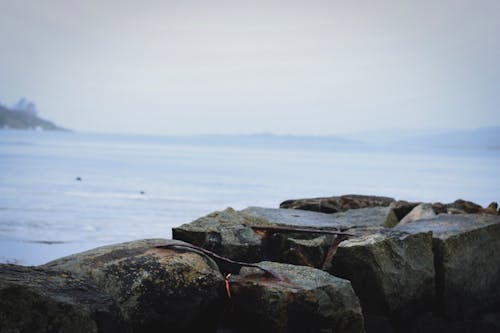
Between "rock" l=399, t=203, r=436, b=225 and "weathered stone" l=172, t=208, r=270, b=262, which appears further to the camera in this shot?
"rock" l=399, t=203, r=436, b=225

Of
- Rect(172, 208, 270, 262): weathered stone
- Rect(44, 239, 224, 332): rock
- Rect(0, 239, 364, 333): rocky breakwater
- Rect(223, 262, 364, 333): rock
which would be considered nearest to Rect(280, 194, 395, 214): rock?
Rect(172, 208, 270, 262): weathered stone

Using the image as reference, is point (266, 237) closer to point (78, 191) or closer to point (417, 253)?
point (417, 253)

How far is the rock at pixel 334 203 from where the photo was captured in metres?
6.05

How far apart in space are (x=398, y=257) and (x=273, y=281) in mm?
1003

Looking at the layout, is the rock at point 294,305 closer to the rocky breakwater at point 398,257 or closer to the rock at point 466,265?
the rocky breakwater at point 398,257

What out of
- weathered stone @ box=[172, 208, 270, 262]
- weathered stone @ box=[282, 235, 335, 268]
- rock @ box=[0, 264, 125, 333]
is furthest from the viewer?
weathered stone @ box=[282, 235, 335, 268]

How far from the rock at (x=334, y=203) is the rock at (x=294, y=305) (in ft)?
9.61

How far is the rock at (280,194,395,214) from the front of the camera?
238 inches

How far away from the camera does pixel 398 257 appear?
361cm

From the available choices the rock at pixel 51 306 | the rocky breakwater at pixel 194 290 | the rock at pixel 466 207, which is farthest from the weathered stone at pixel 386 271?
the rock at pixel 466 207

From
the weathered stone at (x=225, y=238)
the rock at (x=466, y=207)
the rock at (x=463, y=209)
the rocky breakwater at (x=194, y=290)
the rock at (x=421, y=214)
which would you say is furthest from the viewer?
the rock at (x=466, y=207)

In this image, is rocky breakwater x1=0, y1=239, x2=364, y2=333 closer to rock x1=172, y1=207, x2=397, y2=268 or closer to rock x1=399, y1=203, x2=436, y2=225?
rock x1=172, y1=207, x2=397, y2=268

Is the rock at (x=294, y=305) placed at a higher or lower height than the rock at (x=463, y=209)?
lower

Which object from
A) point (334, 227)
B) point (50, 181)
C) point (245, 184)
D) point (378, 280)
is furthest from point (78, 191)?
point (378, 280)
